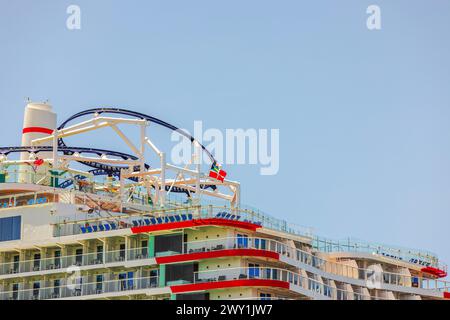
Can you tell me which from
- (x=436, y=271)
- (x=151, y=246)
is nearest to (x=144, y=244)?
(x=151, y=246)

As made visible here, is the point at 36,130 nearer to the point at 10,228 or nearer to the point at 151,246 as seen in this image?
the point at 10,228

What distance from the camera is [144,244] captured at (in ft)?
408

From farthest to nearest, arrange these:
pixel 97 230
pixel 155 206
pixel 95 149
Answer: pixel 95 149 < pixel 155 206 < pixel 97 230

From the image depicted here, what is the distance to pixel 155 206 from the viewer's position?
139m

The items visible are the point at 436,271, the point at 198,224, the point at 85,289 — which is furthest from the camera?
the point at 436,271

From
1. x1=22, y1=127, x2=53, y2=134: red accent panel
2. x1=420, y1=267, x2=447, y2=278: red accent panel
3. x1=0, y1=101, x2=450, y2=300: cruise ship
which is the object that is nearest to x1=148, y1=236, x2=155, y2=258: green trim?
x1=0, y1=101, x2=450, y2=300: cruise ship

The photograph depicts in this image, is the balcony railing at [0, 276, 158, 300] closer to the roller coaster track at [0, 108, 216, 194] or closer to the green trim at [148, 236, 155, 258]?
the green trim at [148, 236, 155, 258]

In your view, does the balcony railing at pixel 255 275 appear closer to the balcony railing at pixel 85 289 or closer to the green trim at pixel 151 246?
the balcony railing at pixel 85 289

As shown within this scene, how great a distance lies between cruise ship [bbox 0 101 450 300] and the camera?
119938 mm

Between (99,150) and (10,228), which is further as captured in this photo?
(99,150)
